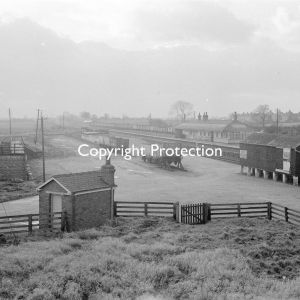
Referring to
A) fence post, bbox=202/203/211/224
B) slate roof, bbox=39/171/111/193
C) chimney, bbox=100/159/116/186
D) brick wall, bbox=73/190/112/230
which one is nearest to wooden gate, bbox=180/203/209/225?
fence post, bbox=202/203/211/224

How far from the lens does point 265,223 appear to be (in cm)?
2328

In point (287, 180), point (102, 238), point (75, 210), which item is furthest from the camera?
point (287, 180)

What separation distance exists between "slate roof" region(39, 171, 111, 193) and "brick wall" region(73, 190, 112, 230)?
0.38 metres

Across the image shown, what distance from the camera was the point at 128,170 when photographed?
52.0 m

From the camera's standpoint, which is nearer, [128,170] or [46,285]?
[46,285]

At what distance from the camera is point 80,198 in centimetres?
2138

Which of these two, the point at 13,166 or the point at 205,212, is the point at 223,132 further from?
the point at 205,212

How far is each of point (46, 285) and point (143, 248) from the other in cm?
523

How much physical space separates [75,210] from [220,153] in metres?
50.2

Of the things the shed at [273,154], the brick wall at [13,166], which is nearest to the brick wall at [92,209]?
the brick wall at [13,166]

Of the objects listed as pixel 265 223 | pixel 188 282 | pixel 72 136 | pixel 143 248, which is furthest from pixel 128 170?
pixel 72 136

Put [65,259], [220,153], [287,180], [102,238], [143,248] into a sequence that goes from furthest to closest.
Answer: [220,153] → [287,180] → [102,238] → [143,248] → [65,259]

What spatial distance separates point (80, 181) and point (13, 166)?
82.4 feet

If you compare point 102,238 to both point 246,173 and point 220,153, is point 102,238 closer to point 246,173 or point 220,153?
point 246,173
